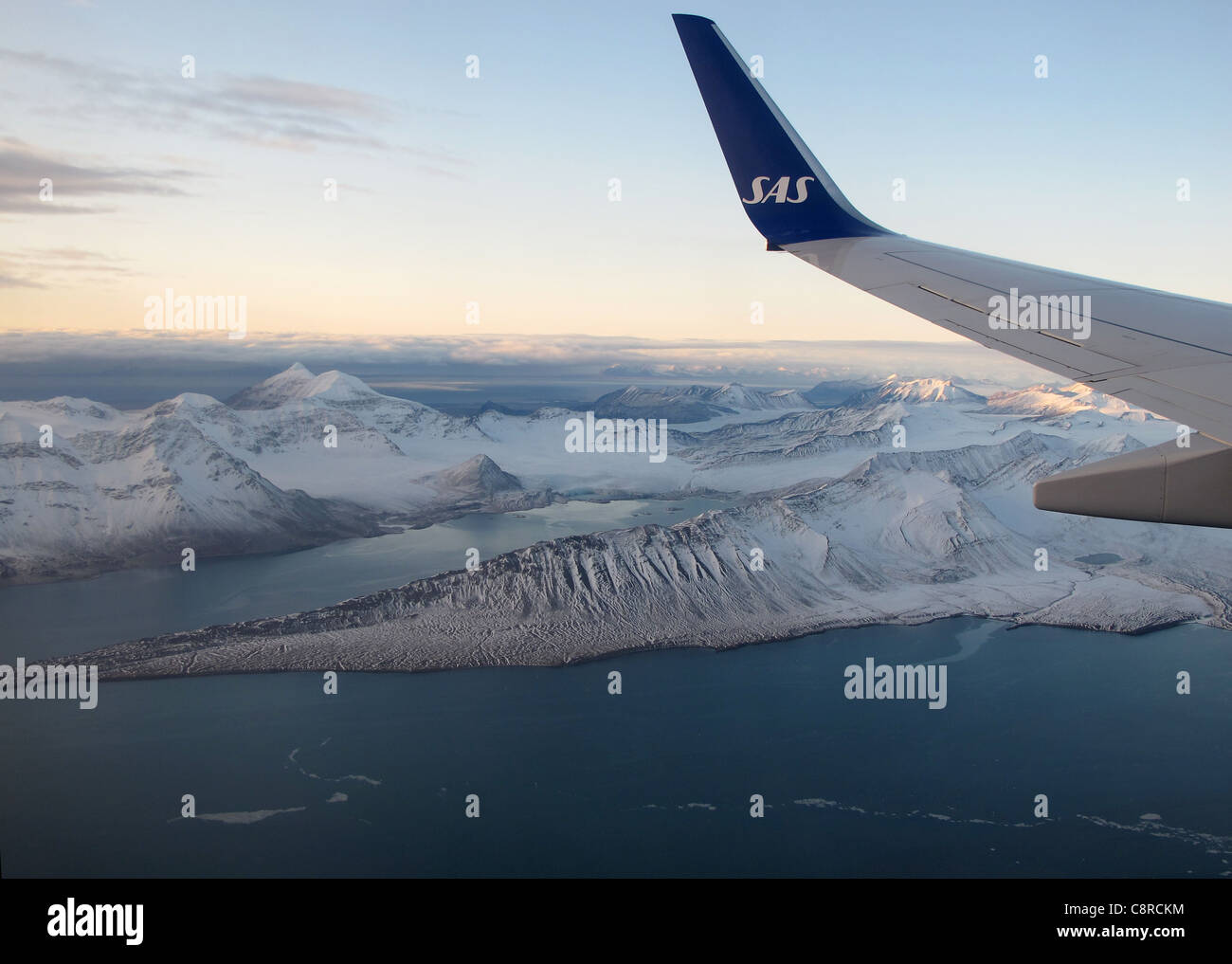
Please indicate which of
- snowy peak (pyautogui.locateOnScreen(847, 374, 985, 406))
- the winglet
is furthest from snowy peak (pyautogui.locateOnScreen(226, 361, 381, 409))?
the winglet

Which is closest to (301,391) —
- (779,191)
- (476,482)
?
(476,482)

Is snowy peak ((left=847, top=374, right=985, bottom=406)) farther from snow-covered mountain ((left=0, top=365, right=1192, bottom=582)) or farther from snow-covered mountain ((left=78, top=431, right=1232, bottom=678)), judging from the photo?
snow-covered mountain ((left=78, top=431, right=1232, bottom=678))

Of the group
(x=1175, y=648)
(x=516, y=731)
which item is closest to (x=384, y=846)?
→ (x=516, y=731)

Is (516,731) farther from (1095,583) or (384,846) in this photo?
(1095,583)

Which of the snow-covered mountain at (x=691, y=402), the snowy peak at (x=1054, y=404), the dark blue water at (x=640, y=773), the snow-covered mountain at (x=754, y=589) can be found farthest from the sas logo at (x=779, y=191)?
the snow-covered mountain at (x=691, y=402)

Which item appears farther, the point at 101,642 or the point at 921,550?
the point at 921,550

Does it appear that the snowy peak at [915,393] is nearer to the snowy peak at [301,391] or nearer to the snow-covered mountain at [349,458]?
the snow-covered mountain at [349,458]
